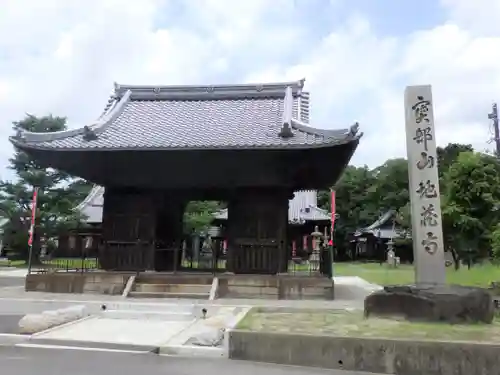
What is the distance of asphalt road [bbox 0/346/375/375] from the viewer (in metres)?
5.70

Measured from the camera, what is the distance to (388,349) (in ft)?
18.9

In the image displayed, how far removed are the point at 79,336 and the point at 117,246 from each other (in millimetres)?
6855

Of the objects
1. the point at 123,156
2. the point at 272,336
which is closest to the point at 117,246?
the point at 123,156

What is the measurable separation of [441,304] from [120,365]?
4.68 m

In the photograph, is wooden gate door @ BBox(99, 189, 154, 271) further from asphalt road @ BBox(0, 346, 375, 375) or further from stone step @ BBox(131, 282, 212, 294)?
asphalt road @ BBox(0, 346, 375, 375)

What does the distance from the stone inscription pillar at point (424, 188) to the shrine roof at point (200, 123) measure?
330 cm

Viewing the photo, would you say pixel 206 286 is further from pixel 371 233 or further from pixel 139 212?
pixel 371 233

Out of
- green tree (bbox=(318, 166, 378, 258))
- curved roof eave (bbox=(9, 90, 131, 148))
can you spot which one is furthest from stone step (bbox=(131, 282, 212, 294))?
green tree (bbox=(318, 166, 378, 258))

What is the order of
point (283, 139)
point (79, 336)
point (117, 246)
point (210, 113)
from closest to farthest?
1. point (79, 336)
2. point (283, 139)
3. point (117, 246)
4. point (210, 113)

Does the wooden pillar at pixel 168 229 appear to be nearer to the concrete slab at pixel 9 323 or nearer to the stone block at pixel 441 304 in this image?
the concrete slab at pixel 9 323

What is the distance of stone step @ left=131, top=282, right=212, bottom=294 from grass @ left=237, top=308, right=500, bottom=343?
5.10m

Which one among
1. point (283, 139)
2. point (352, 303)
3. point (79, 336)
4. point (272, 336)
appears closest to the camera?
point (272, 336)

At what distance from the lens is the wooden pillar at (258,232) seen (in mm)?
13945

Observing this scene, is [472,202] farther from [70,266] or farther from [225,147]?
[70,266]
